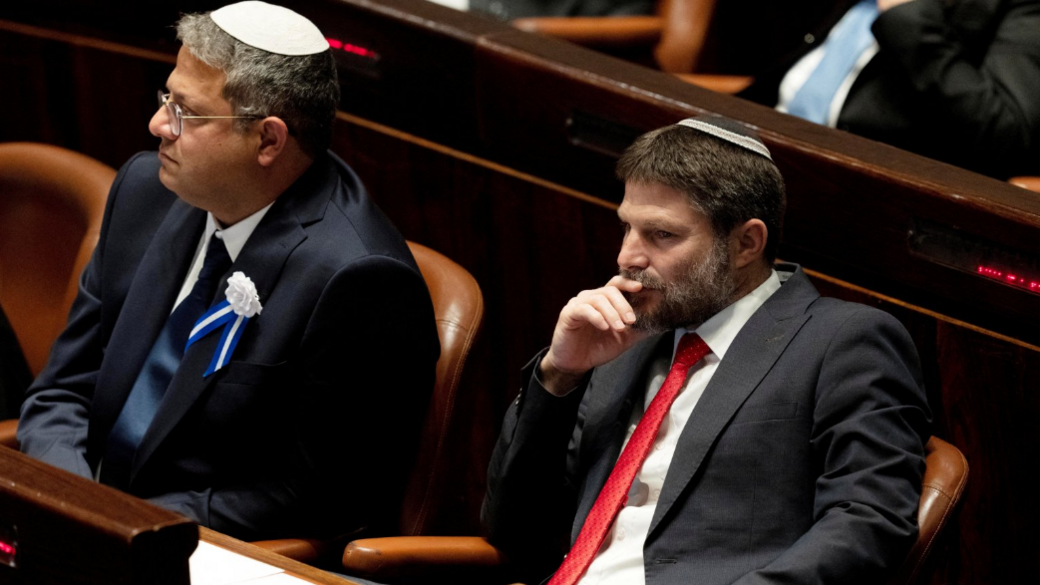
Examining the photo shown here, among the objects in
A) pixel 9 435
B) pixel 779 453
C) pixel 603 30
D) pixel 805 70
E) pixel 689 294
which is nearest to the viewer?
pixel 779 453

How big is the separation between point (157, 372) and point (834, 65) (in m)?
1.46

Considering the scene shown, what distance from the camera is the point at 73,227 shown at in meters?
2.25

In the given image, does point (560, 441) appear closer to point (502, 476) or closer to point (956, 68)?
point (502, 476)

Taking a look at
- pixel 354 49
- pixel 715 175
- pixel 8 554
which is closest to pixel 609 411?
pixel 715 175

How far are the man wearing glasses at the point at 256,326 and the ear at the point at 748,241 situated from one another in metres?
0.45

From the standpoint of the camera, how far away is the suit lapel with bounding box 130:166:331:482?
72.0 inches

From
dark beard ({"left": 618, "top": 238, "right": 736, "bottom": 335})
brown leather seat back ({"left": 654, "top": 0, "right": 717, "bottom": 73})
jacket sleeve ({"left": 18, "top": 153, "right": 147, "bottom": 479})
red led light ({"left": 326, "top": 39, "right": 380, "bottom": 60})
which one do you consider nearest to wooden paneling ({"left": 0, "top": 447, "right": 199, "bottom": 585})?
dark beard ({"left": 618, "top": 238, "right": 736, "bottom": 335})

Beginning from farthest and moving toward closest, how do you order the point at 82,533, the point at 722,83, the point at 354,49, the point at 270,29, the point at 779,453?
1. the point at 722,83
2. the point at 354,49
3. the point at 270,29
4. the point at 779,453
5. the point at 82,533

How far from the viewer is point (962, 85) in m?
2.19

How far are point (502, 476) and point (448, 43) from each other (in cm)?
92

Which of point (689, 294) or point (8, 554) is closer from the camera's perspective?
point (8, 554)

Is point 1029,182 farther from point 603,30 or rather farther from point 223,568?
point 603,30

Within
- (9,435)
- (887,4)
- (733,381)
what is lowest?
(9,435)

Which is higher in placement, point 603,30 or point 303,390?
point 603,30
